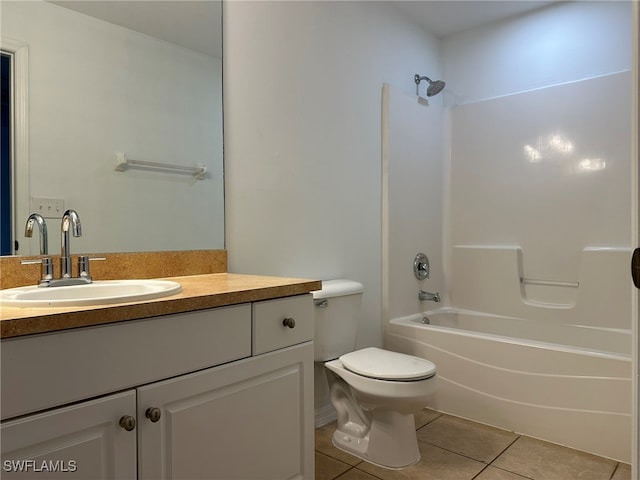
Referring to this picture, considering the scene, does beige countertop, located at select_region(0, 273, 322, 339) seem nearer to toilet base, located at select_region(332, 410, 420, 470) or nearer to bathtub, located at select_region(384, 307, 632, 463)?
toilet base, located at select_region(332, 410, 420, 470)

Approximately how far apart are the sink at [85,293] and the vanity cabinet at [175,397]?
3.1 inches

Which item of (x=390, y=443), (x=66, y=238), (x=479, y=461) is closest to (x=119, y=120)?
(x=66, y=238)

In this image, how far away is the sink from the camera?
1021 millimetres

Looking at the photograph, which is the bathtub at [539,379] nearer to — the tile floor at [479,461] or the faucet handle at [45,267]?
the tile floor at [479,461]

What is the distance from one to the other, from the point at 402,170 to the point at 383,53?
725 mm

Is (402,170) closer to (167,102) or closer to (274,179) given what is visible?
(274,179)

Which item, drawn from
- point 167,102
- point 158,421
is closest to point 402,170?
point 167,102

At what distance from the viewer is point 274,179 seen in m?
2.14

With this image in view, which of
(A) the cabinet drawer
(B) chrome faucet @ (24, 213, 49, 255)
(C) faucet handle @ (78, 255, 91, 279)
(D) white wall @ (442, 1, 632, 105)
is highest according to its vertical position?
(D) white wall @ (442, 1, 632, 105)

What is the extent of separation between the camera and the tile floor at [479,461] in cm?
188

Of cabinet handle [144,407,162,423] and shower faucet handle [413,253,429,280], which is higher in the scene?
shower faucet handle [413,253,429,280]

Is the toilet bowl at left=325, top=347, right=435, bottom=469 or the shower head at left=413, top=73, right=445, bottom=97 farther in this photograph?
the shower head at left=413, top=73, right=445, bottom=97

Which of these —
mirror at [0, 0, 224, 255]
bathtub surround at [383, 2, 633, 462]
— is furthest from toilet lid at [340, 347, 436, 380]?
mirror at [0, 0, 224, 255]

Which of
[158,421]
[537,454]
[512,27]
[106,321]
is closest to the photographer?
[106,321]
